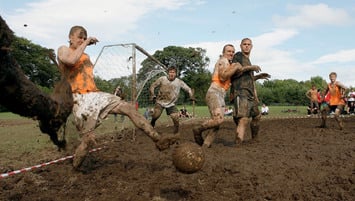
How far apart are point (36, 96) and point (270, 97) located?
218ft

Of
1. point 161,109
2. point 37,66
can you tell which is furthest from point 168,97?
point 37,66

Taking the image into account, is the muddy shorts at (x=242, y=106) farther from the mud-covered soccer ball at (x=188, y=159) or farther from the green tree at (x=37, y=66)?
the green tree at (x=37, y=66)

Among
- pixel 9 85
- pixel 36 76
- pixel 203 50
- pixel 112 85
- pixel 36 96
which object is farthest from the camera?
pixel 203 50

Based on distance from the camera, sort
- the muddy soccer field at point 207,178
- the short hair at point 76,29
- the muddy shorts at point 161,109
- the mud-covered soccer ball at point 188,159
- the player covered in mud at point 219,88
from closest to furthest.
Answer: the mud-covered soccer ball at point 188,159 < the muddy soccer field at point 207,178 < the short hair at point 76,29 < the player covered in mud at point 219,88 < the muddy shorts at point 161,109

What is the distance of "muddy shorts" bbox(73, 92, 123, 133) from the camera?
614 centimetres

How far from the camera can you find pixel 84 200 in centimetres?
491

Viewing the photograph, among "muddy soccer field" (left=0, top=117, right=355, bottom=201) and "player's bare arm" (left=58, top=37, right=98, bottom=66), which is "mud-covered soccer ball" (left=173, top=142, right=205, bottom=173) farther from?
"player's bare arm" (left=58, top=37, right=98, bottom=66)

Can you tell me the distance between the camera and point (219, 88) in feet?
26.9

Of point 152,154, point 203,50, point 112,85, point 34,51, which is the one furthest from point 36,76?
point 152,154

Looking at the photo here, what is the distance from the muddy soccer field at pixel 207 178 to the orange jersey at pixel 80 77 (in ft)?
4.73

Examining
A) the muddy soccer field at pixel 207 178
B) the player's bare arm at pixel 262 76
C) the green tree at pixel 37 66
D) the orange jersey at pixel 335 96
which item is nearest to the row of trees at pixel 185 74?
the green tree at pixel 37 66

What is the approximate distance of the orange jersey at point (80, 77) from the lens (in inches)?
245


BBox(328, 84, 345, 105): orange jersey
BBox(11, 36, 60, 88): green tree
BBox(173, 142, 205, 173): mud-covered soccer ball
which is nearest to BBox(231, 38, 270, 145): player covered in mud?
BBox(173, 142, 205, 173): mud-covered soccer ball

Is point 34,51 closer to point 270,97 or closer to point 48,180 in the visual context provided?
point 270,97
